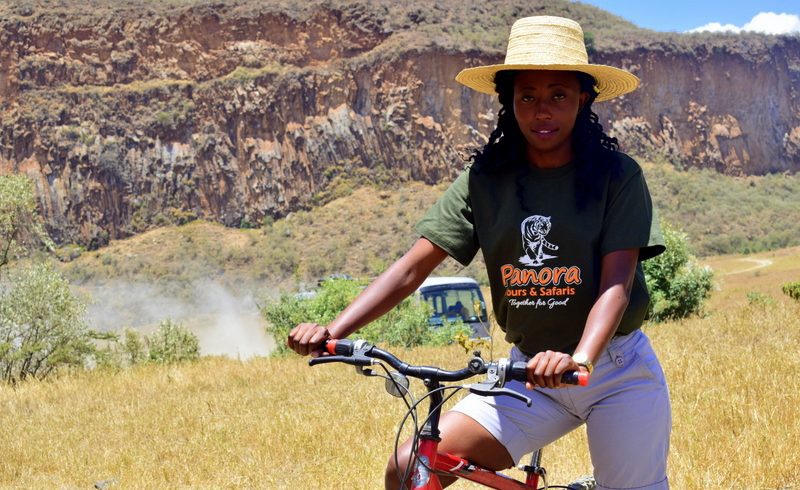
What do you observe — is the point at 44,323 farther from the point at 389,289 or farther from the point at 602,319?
the point at 602,319

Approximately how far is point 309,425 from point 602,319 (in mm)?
4794

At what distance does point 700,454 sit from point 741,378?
1875 millimetres

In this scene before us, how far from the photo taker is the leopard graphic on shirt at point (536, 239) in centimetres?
291

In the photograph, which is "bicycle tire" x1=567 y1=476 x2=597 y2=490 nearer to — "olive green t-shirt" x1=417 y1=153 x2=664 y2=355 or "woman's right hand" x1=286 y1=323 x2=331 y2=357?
"olive green t-shirt" x1=417 y1=153 x2=664 y2=355

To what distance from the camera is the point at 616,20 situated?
83.4 meters

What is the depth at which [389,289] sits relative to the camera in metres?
3.16

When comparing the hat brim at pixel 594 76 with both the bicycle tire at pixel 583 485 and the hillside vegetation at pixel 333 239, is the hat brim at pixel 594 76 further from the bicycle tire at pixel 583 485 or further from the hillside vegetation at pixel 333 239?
the hillside vegetation at pixel 333 239

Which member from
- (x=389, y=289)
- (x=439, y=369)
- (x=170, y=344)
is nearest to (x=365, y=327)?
(x=170, y=344)

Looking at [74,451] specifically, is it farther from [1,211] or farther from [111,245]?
[111,245]

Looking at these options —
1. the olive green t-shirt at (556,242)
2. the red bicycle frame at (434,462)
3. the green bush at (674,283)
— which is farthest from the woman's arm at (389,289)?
the green bush at (674,283)

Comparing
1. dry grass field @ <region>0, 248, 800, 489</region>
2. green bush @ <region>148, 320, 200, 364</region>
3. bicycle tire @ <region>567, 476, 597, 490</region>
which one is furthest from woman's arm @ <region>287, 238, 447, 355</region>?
green bush @ <region>148, 320, 200, 364</region>

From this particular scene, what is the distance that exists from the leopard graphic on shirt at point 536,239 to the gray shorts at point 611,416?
41cm

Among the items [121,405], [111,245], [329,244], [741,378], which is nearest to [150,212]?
[111,245]

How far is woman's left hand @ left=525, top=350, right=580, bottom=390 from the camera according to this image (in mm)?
2412
